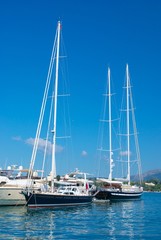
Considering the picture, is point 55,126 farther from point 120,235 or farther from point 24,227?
point 120,235

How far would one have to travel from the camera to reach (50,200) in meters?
45.4

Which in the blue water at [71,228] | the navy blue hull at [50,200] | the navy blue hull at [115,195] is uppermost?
the navy blue hull at [115,195]

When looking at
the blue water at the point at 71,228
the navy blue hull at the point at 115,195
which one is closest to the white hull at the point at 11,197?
the blue water at the point at 71,228

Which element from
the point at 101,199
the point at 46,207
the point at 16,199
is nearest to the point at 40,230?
the point at 46,207

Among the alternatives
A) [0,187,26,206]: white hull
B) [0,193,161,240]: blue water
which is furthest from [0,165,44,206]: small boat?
[0,193,161,240]: blue water

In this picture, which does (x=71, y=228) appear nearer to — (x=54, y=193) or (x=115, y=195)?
(x=54, y=193)

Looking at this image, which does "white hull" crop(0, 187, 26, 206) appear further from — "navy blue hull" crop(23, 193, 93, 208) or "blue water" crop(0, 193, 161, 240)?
"blue water" crop(0, 193, 161, 240)

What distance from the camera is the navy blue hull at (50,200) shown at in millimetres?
43719

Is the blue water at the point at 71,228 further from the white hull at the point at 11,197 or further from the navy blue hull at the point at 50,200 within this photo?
the white hull at the point at 11,197

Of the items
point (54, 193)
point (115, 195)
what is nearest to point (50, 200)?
point (54, 193)

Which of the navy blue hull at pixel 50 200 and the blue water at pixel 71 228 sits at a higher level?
the navy blue hull at pixel 50 200

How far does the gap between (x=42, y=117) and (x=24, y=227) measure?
23699 mm

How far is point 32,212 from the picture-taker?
41219mm

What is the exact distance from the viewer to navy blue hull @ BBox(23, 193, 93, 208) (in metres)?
43.7
